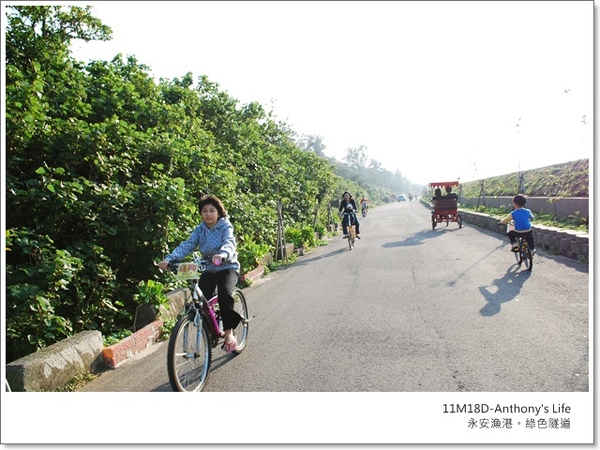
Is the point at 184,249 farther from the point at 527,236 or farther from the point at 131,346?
the point at 527,236

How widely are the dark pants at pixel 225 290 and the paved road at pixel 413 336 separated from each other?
1.54 feet

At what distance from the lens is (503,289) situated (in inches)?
252

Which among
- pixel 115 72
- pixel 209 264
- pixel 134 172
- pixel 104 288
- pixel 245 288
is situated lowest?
pixel 245 288

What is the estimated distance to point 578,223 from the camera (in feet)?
31.3

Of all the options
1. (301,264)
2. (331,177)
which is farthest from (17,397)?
(331,177)

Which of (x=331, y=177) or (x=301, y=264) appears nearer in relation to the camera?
(x=301, y=264)

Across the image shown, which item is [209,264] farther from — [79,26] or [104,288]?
[79,26]

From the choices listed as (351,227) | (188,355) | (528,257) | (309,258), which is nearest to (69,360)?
(188,355)

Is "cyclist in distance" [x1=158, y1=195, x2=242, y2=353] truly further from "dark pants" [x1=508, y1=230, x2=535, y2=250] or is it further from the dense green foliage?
"dark pants" [x1=508, y1=230, x2=535, y2=250]

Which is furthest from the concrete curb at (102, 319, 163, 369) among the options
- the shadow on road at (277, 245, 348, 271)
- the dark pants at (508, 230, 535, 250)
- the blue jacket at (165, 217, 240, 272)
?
the dark pants at (508, 230, 535, 250)

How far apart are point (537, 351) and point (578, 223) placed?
7011 mm

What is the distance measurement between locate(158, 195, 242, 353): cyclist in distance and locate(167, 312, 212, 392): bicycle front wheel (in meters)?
0.31

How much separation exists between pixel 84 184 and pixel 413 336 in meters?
4.43

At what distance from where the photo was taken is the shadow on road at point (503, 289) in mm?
5473
